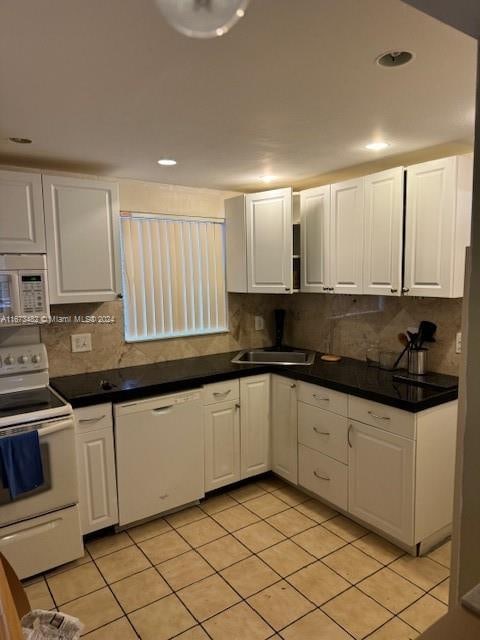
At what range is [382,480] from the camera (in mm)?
2447

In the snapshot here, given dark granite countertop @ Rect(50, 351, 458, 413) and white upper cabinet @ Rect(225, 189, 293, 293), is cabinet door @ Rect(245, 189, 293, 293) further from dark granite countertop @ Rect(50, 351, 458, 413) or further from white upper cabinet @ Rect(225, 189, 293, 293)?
dark granite countertop @ Rect(50, 351, 458, 413)

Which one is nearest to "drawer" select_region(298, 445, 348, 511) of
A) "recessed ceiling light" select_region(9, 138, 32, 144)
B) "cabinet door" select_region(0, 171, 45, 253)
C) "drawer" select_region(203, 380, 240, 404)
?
"drawer" select_region(203, 380, 240, 404)

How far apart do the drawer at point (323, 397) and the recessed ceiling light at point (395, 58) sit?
5.77ft

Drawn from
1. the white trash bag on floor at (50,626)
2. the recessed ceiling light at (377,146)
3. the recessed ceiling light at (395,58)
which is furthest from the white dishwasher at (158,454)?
the recessed ceiling light at (395,58)

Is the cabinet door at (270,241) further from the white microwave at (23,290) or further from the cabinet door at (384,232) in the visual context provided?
the white microwave at (23,290)

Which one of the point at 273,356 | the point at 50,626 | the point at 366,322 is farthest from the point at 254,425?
the point at 50,626

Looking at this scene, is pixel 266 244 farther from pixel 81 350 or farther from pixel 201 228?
pixel 81 350

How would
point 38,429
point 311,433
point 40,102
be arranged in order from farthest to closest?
1. point 311,433
2. point 38,429
3. point 40,102

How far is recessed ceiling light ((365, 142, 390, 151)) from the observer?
2.38m

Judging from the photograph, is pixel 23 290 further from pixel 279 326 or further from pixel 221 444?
pixel 279 326

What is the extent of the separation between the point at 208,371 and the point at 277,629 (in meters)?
1.51

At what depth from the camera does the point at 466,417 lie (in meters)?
1.10

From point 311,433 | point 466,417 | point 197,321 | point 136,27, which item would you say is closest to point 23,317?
point 197,321

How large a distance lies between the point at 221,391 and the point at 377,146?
5.89 ft
